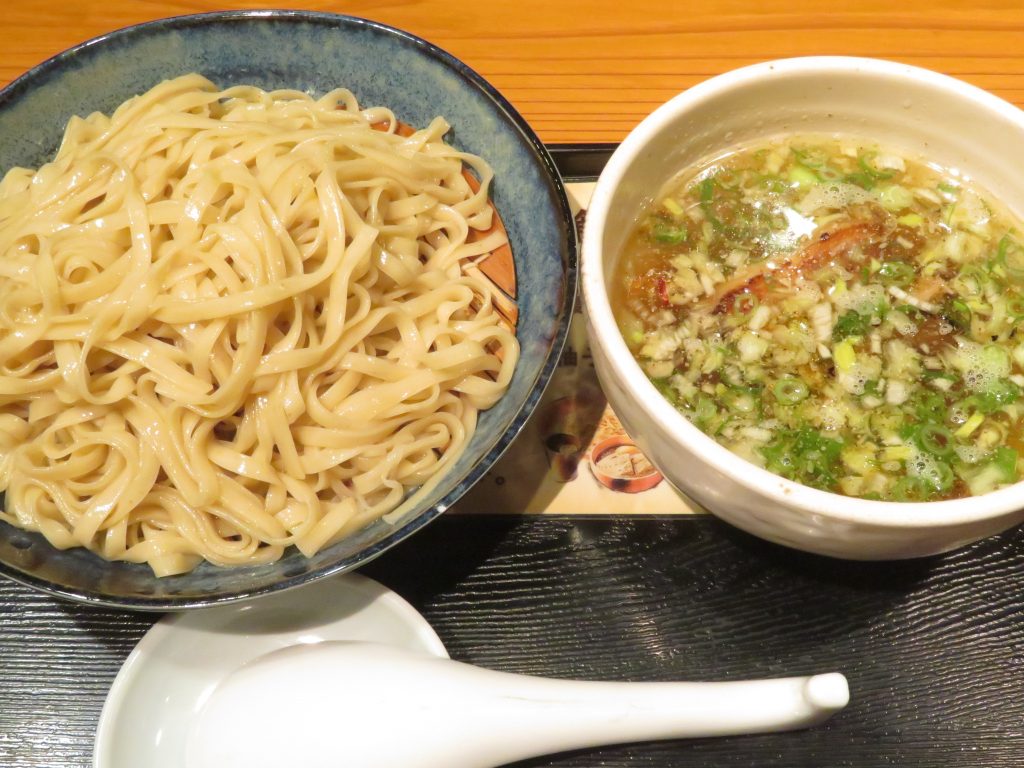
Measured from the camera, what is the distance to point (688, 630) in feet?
4.32

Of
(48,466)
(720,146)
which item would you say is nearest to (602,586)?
(720,146)

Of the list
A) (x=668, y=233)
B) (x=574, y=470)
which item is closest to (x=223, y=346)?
(x=574, y=470)

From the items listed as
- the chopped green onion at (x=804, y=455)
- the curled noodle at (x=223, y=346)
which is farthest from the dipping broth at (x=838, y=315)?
the curled noodle at (x=223, y=346)

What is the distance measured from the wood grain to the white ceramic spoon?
15 cm

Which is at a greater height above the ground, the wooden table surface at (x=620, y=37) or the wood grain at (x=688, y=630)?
the wooden table surface at (x=620, y=37)

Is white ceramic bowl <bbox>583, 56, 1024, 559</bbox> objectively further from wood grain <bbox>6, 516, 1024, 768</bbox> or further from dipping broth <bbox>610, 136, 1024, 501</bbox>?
wood grain <bbox>6, 516, 1024, 768</bbox>

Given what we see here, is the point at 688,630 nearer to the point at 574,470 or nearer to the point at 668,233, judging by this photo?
the point at 574,470

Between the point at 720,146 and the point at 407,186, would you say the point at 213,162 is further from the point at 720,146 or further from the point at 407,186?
the point at 720,146

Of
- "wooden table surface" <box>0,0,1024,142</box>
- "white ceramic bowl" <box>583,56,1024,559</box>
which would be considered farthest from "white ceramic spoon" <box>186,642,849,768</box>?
"wooden table surface" <box>0,0,1024,142</box>

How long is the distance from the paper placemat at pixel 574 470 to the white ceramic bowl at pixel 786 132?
10.0 inches

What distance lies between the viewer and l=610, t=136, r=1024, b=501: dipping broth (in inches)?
46.0

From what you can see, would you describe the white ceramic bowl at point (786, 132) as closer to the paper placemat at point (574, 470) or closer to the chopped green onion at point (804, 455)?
the chopped green onion at point (804, 455)

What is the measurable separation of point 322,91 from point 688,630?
144cm

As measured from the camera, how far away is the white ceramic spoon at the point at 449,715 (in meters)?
1.08
